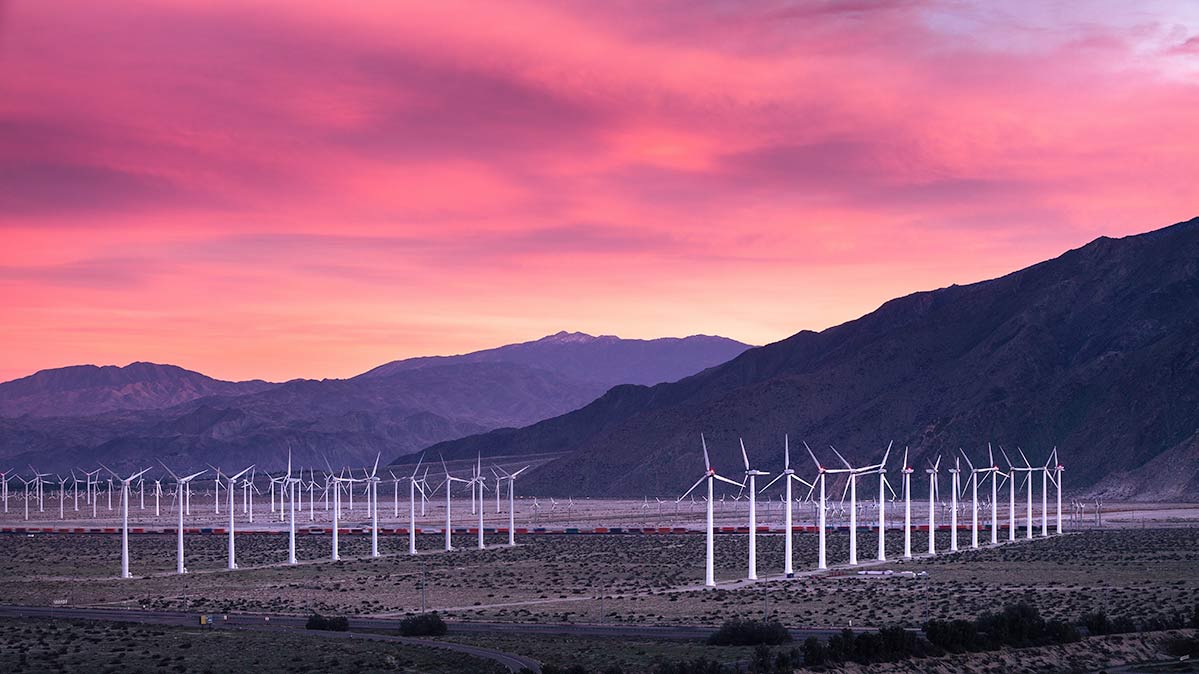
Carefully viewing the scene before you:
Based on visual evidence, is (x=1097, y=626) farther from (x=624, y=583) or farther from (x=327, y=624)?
(x=624, y=583)

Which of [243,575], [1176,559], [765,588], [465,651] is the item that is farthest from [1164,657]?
[243,575]

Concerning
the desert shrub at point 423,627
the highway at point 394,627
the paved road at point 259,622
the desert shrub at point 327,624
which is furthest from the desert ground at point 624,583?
the desert shrub at point 327,624

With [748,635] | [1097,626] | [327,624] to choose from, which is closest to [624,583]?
[327,624]

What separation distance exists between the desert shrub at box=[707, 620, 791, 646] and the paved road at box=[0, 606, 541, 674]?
9266 mm

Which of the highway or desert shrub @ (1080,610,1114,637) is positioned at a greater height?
desert shrub @ (1080,610,1114,637)

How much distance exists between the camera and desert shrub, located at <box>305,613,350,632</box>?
7675 centimetres

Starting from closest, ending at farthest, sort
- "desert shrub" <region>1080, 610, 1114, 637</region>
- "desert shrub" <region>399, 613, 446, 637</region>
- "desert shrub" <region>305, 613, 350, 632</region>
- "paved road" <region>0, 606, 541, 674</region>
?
"paved road" <region>0, 606, 541, 674</region> < "desert shrub" <region>1080, 610, 1114, 637</region> < "desert shrub" <region>399, 613, 446, 637</region> < "desert shrub" <region>305, 613, 350, 632</region>

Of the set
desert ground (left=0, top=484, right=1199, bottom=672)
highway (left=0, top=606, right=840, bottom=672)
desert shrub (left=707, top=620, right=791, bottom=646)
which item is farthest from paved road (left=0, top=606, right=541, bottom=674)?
desert shrub (left=707, top=620, right=791, bottom=646)

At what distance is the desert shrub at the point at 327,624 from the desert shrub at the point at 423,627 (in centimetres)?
403

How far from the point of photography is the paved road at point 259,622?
62975 millimetres

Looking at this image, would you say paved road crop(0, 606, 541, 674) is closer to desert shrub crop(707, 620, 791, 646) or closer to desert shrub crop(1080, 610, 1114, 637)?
desert shrub crop(707, 620, 791, 646)

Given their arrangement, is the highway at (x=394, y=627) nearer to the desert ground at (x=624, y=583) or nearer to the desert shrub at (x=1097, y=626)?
the desert ground at (x=624, y=583)

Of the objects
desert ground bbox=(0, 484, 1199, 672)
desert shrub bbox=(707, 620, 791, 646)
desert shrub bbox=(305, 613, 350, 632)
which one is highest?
desert shrub bbox=(707, 620, 791, 646)

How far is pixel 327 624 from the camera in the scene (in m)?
77.4
